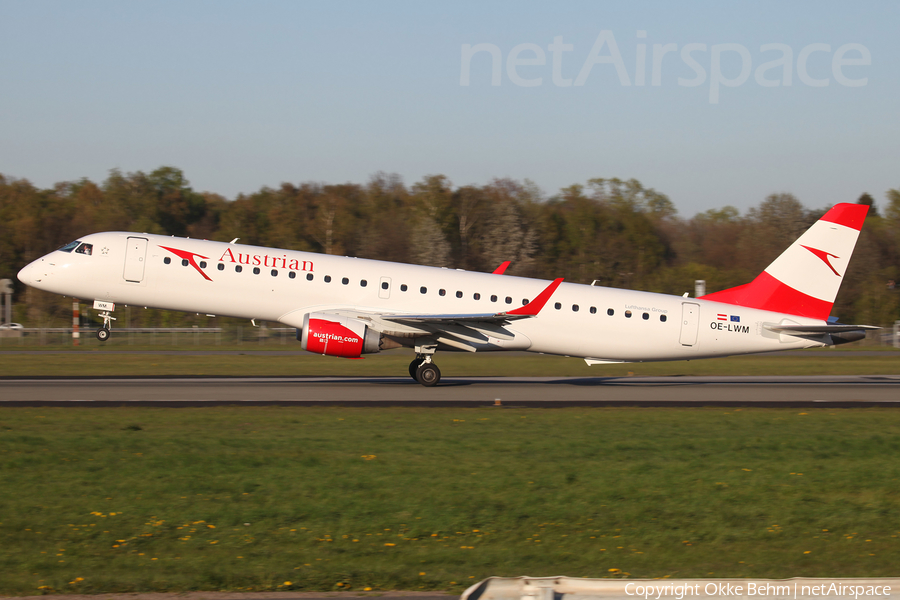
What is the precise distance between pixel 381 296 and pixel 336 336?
2.38 meters

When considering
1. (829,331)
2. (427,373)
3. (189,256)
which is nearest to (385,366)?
(427,373)

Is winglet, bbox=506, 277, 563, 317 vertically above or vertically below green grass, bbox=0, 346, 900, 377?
above

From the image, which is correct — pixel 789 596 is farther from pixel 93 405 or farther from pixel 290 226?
pixel 290 226

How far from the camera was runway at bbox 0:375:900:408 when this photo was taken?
20828 mm

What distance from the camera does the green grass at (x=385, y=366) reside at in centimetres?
3131

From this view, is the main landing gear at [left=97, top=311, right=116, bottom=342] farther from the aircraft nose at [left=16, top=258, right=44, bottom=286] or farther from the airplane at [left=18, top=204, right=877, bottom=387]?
the aircraft nose at [left=16, top=258, right=44, bottom=286]

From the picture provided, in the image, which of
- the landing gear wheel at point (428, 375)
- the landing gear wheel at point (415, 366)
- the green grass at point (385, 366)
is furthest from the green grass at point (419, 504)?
the green grass at point (385, 366)

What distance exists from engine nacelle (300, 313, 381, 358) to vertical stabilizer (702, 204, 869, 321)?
13.1 m

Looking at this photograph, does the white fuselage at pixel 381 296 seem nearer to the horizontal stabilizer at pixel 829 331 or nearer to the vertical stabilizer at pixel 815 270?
the horizontal stabilizer at pixel 829 331

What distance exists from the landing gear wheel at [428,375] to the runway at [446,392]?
40 centimetres

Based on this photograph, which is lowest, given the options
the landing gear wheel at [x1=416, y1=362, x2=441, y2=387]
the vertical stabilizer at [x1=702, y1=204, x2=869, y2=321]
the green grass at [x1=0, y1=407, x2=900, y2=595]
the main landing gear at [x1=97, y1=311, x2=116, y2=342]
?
the green grass at [x1=0, y1=407, x2=900, y2=595]

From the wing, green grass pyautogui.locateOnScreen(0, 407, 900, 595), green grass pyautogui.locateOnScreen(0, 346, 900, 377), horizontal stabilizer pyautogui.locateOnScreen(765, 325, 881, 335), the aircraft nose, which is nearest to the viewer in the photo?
green grass pyautogui.locateOnScreen(0, 407, 900, 595)

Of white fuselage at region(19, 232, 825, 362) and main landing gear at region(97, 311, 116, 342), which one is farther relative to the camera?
main landing gear at region(97, 311, 116, 342)

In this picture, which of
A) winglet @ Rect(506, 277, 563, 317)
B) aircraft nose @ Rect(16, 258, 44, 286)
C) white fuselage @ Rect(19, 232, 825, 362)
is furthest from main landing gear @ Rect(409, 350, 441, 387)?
aircraft nose @ Rect(16, 258, 44, 286)
